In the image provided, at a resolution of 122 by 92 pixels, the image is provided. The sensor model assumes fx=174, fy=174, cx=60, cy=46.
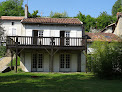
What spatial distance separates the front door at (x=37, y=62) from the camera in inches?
774

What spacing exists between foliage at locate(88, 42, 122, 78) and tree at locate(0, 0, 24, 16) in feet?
135

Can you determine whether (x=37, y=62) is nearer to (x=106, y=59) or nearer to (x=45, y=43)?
(x=45, y=43)

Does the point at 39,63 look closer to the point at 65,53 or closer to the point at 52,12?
the point at 65,53

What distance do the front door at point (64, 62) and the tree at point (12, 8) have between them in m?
33.8

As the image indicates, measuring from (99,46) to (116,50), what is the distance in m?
1.23

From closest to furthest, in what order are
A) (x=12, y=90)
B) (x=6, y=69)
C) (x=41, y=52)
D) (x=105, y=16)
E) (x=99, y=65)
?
(x=12, y=90) → (x=99, y=65) → (x=6, y=69) → (x=41, y=52) → (x=105, y=16)

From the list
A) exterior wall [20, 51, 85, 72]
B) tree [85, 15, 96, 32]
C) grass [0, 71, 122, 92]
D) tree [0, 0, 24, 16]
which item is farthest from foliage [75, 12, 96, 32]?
grass [0, 71, 122, 92]

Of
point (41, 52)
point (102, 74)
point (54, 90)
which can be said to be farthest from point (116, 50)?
point (41, 52)

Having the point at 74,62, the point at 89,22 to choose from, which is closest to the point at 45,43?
the point at 74,62

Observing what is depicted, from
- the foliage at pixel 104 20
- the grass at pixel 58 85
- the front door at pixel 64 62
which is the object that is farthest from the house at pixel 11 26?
the foliage at pixel 104 20

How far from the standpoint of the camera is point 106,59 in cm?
1227

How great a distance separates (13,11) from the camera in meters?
49.8

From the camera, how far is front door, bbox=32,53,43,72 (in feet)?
64.5

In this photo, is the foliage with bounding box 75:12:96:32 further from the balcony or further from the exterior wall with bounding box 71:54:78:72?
the balcony
